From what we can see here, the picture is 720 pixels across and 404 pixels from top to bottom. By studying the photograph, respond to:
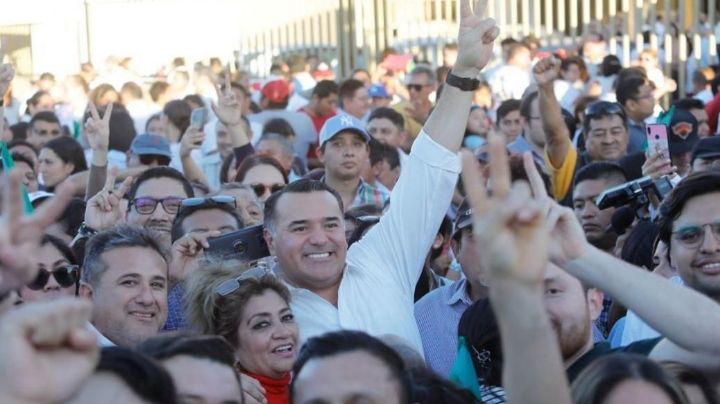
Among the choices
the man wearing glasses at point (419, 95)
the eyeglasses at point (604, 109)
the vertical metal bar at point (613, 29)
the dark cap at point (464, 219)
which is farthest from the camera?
the vertical metal bar at point (613, 29)

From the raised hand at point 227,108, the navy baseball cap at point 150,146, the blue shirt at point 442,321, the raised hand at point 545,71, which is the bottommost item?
the blue shirt at point 442,321

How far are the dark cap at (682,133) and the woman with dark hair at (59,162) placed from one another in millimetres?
4164

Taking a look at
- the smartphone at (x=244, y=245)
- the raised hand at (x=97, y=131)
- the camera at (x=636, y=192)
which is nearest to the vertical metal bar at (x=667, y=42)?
the raised hand at (x=97, y=131)

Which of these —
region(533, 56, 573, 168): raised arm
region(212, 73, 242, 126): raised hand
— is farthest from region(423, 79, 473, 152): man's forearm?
region(212, 73, 242, 126): raised hand

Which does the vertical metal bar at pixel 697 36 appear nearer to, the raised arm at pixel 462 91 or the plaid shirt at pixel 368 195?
the plaid shirt at pixel 368 195

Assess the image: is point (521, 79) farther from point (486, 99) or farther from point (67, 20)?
point (67, 20)

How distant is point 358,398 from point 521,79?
43.9 feet

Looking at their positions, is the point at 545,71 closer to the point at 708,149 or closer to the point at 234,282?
the point at 708,149

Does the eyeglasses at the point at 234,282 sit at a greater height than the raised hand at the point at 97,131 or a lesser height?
lesser

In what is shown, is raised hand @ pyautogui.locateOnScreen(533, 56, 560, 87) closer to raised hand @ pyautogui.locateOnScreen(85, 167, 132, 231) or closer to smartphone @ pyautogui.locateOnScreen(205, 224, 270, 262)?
raised hand @ pyautogui.locateOnScreen(85, 167, 132, 231)

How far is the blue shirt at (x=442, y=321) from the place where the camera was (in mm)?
6207

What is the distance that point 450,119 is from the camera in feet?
20.4

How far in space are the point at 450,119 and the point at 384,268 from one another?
638 mm

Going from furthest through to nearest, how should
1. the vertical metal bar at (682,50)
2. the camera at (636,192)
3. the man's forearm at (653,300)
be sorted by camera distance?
the vertical metal bar at (682,50), the camera at (636,192), the man's forearm at (653,300)
